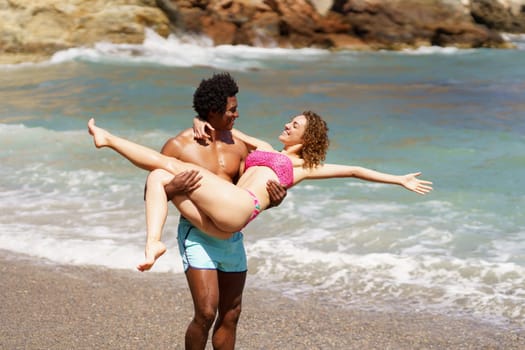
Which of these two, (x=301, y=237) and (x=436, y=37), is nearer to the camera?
(x=301, y=237)

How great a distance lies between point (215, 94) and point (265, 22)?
24727 mm

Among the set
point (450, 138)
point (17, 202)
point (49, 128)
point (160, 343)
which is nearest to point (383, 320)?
point (160, 343)

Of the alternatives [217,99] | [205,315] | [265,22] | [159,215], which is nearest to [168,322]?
[205,315]

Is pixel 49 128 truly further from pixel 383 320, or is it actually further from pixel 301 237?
pixel 383 320

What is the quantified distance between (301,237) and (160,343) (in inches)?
130

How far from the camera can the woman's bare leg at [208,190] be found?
4594 mm

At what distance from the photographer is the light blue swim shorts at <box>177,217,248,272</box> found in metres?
4.77

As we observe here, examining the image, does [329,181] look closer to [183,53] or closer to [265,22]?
[183,53]

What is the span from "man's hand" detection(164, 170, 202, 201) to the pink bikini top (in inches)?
18.2

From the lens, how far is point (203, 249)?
188 inches

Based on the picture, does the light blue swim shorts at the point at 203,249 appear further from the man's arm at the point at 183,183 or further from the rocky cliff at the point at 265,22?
the rocky cliff at the point at 265,22

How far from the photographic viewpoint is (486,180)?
12539 millimetres

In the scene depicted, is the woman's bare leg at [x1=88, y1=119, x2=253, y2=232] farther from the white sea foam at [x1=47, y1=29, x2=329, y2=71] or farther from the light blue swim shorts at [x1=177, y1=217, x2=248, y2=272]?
the white sea foam at [x1=47, y1=29, x2=329, y2=71]

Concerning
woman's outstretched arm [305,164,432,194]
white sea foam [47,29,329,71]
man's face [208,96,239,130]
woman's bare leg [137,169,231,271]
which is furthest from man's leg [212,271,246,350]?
white sea foam [47,29,329,71]
